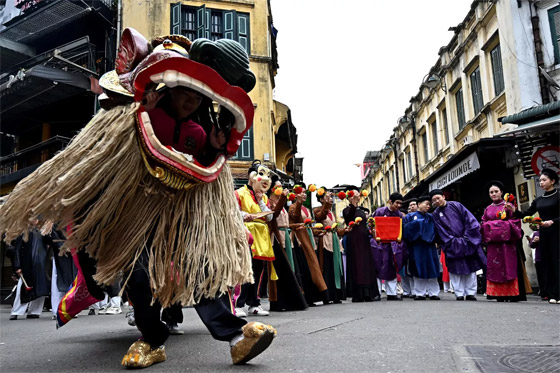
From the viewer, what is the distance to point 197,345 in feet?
10.5

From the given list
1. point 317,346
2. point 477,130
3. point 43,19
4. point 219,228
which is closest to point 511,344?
point 317,346

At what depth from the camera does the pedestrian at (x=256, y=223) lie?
18.9 feet

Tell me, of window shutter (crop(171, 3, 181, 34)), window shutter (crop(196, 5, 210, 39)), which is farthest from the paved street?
window shutter (crop(171, 3, 181, 34))

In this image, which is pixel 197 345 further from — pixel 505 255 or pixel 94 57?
A: pixel 94 57

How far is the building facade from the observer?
1154 cm

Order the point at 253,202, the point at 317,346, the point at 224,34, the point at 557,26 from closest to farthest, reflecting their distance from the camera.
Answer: the point at 317,346
the point at 253,202
the point at 557,26
the point at 224,34

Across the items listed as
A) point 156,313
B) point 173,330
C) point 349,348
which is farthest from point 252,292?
point 156,313

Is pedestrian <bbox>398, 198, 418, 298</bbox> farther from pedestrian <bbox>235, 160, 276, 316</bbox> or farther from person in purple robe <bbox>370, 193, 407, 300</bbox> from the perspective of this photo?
pedestrian <bbox>235, 160, 276, 316</bbox>

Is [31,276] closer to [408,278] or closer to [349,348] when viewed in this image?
[349,348]

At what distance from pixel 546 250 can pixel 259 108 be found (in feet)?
40.5

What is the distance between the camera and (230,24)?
56.5 feet

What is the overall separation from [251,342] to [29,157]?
57.0ft

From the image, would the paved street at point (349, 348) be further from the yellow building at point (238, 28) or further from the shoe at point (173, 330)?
the yellow building at point (238, 28)

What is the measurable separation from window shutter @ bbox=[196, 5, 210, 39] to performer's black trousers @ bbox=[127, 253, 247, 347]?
15.5 meters
